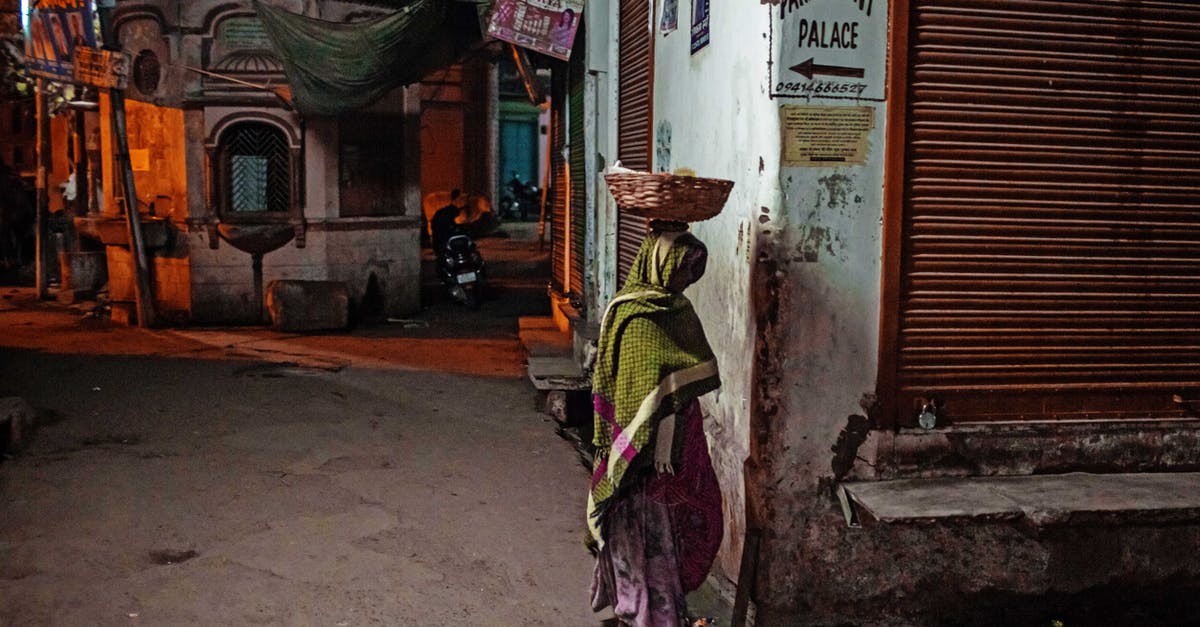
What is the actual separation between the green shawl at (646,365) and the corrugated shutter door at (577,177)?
5.44 meters

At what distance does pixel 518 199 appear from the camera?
30.0 metres

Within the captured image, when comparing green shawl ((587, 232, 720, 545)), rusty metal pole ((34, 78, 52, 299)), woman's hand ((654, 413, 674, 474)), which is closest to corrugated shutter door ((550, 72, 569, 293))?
green shawl ((587, 232, 720, 545))

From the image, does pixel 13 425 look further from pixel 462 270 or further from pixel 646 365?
pixel 462 270

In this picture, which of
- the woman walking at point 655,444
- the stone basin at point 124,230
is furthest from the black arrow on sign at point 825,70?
the stone basin at point 124,230

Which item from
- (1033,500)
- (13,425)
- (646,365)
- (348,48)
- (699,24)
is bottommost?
(13,425)

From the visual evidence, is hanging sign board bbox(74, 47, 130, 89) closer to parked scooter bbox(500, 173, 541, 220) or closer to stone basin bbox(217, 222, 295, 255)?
stone basin bbox(217, 222, 295, 255)

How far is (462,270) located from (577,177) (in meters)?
4.58

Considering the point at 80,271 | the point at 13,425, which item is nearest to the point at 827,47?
the point at 13,425

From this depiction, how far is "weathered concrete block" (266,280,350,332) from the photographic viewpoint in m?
12.1

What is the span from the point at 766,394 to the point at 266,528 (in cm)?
285

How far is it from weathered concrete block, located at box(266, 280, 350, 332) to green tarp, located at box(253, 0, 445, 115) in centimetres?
213

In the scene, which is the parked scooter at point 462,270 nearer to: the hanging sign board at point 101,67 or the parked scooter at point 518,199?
the hanging sign board at point 101,67

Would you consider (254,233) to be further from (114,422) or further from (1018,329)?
(1018,329)

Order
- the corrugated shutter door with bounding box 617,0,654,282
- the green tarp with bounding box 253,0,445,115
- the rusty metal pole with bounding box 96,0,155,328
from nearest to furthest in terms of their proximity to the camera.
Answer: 1. the corrugated shutter door with bounding box 617,0,654,282
2. the green tarp with bounding box 253,0,445,115
3. the rusty metal pole with bounding box 96,0,155,328
